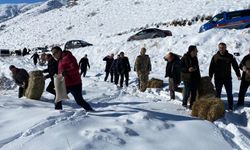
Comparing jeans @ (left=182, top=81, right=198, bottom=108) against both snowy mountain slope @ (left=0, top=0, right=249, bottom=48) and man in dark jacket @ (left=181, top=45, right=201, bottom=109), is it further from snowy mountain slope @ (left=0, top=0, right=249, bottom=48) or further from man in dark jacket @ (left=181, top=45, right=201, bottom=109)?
snowy mountain slope @ (left=0, top=0, right=249, bottom=48)

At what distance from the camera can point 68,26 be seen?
71.6 m

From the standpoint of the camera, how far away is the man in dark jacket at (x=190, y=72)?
35.3 ft

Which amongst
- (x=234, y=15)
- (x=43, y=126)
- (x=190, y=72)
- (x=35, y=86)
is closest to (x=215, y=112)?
(x=190, y=72)

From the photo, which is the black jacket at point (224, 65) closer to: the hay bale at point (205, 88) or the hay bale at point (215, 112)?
the hay bale at point (205, 88)

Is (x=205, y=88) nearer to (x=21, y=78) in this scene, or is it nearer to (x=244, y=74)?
(x=244, y=74)

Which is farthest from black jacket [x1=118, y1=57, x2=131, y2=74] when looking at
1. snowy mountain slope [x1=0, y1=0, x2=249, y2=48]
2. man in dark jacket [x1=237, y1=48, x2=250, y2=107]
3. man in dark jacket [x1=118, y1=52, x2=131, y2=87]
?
snowy mountain slope [x1=0, y1=0, x2=249, y2=48]

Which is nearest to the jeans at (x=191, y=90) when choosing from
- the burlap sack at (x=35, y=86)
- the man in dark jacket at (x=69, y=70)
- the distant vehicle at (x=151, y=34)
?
the man in dark jacket at (x=69, y=70)

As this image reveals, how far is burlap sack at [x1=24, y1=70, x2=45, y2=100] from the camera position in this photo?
1313cm

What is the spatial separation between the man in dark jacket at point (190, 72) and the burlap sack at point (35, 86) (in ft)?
14.0

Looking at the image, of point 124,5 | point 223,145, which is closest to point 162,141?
point 223,145

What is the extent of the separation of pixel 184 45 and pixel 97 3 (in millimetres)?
54299

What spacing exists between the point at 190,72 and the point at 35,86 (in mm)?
4607

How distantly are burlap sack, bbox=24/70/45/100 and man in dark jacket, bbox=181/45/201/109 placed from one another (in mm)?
4269

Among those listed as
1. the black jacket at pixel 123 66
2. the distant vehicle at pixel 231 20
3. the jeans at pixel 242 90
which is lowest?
the jeans at pixel 242 90
